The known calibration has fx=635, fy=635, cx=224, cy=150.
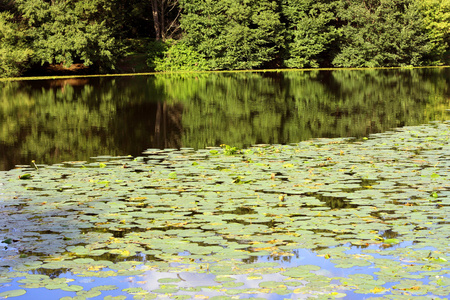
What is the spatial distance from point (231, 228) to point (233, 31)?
42907 mm

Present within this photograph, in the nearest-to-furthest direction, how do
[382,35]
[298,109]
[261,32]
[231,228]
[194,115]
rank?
[231,228]
[194,115]
[298,109]
[261,32]
[382,35]

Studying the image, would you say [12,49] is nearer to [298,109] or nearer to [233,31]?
[233,31]

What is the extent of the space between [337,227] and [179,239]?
1.79 meters

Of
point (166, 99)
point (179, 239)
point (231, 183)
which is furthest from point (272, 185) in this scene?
point (166, 99)

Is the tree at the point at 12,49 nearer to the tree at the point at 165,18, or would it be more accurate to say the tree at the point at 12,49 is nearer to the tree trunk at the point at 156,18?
the tree trunk at the point at 156,18

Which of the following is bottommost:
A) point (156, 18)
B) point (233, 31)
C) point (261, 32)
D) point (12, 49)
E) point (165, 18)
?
point (12, 49)

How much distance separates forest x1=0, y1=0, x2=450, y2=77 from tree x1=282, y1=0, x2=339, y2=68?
0.26 ft

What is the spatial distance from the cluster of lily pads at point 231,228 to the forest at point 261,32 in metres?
37.0

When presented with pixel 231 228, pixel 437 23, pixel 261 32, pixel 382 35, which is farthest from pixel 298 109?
pixel 437 23

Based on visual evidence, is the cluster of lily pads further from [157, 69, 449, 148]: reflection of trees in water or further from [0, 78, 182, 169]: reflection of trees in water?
[157, 69, 449, 148]: reflection of trees in water

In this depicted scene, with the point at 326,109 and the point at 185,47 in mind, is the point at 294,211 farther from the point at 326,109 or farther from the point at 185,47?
the point at 185,47

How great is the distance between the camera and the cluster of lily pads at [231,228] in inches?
219

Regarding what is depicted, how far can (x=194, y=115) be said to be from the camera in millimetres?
20031

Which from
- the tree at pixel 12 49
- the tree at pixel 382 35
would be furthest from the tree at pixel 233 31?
the tree at pixel 12 49
